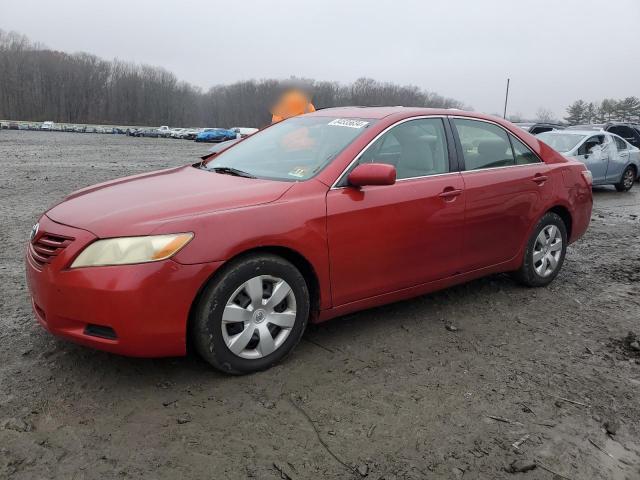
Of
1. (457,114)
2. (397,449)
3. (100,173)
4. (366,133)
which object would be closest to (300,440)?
(397,449)

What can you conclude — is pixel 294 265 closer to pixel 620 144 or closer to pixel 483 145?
pixel 483 145

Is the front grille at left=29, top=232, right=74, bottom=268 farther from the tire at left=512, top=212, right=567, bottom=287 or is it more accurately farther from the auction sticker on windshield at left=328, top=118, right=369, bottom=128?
the tire at left=512, top=212, right=567, bottom=287

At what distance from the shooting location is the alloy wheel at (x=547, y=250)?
4844mm

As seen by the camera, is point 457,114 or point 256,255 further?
point 457,114

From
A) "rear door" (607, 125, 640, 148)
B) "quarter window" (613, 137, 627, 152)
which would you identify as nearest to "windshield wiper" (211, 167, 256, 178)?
"quarter window" (613, 137, 627, 152)

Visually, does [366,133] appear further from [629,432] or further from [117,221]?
[629,432]

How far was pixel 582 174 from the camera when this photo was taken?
5.19m

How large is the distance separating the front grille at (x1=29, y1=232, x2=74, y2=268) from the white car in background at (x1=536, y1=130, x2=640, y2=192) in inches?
443

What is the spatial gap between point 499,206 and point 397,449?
2421 millimetres

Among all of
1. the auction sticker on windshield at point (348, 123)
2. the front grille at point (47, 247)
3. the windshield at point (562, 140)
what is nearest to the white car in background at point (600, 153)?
the windshield at point (562, 140)

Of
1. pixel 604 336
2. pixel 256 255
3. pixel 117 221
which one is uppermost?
pixel 117 221

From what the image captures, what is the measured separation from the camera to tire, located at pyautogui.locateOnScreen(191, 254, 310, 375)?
9.71 ft

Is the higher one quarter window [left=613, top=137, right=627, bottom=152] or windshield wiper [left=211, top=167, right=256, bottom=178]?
windshield wiper [left=211, top=167, right=256, bottom=178]

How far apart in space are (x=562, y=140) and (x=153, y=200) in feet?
38.2
